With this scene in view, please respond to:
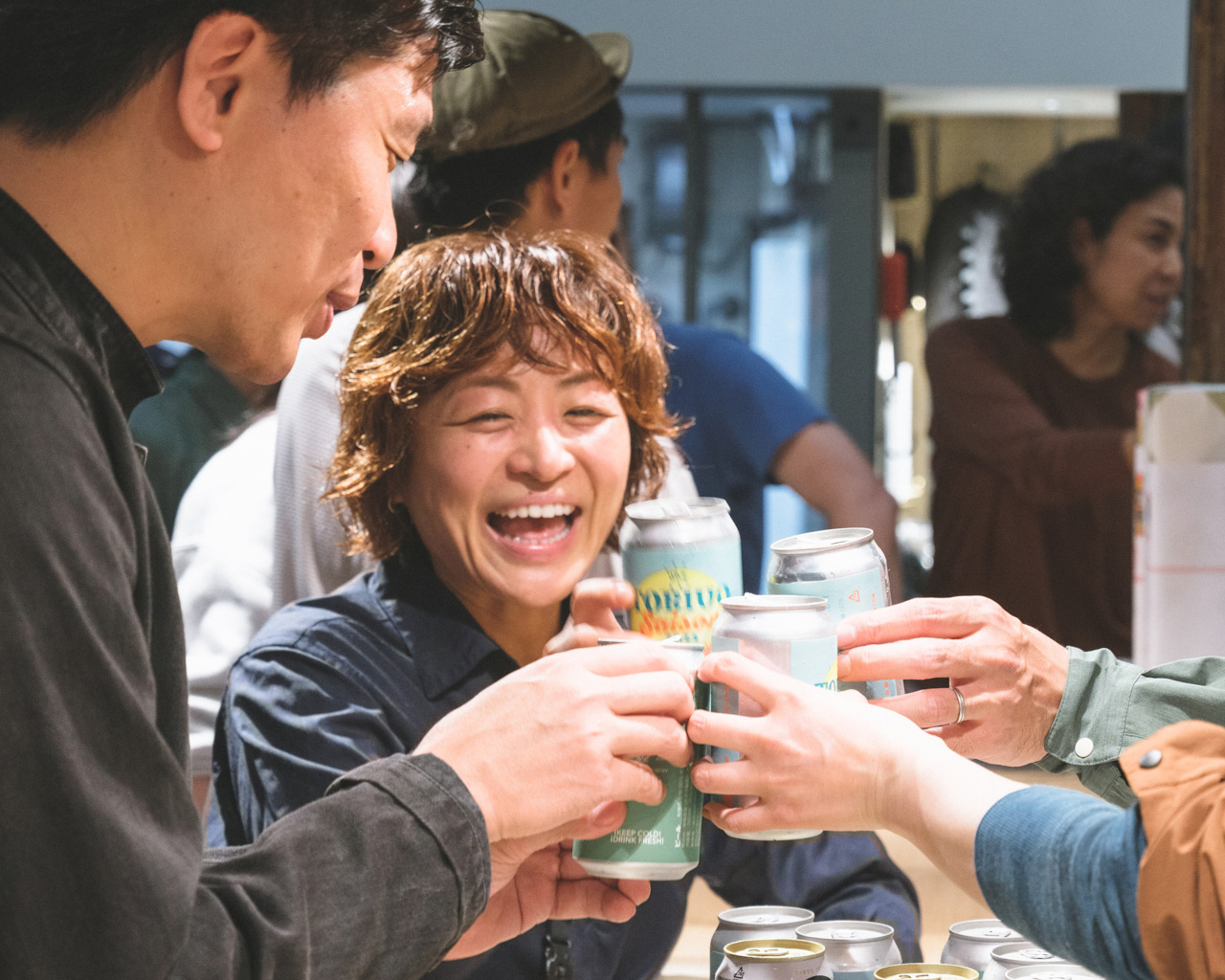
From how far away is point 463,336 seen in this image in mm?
1475

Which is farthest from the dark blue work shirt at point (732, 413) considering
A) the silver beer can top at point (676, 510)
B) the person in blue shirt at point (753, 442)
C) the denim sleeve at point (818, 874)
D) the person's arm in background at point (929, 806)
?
the person's arm in background at point (929, 806)

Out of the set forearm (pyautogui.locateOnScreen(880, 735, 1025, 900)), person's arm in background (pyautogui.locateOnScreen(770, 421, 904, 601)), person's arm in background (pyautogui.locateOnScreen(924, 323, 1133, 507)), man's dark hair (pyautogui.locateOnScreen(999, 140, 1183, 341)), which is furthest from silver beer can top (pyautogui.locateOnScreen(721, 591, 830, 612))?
man's dark hair (pyautogui.locateOnScreen(999, 140, 1183, 341))

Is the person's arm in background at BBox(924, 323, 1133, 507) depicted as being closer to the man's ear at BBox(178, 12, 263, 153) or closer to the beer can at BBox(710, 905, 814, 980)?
the beer can at BBox(710, 905, 814, 980)

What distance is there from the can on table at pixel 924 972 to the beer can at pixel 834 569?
264 millimetres

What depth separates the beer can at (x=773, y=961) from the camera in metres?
1.02

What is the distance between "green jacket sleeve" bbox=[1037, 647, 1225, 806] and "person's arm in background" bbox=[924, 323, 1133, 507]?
1.59 metres

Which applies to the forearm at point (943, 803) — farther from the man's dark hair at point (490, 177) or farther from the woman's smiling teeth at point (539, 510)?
the man's dark hair at point (490, 177)

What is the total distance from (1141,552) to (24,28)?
1.75 meters

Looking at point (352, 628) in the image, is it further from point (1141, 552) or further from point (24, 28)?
point (1141, 552)

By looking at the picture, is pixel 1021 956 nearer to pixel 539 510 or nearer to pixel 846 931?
A: pixel 846 931

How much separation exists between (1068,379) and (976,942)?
210cm

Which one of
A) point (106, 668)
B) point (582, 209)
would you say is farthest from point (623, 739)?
point (582, 209)

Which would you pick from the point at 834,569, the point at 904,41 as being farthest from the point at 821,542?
the point at 904,41

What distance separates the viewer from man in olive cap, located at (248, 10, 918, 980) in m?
1.52
